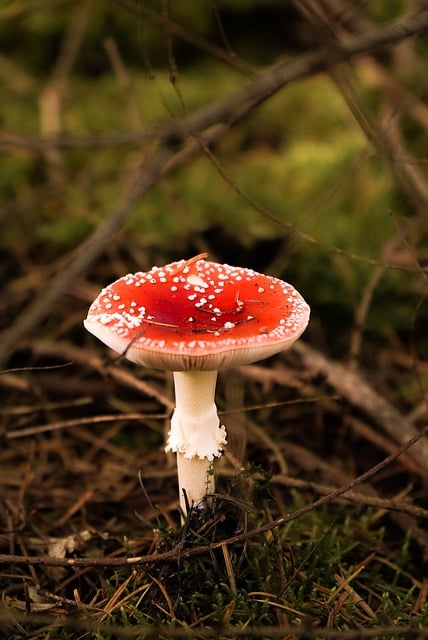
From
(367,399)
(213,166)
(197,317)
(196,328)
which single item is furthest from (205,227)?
(196,328)

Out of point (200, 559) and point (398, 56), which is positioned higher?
point (398, 56)

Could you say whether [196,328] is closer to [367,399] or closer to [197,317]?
[197,317]

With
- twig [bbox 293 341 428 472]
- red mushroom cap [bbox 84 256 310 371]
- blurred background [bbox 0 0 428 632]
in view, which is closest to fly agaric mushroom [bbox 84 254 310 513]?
red mushroom cap [bbox 84 256 310 371]

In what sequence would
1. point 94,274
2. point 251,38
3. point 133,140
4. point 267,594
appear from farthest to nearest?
point 251,38 < point 94,274 < point 267,594 < point 133,140

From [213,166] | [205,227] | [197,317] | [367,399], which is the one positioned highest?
[213,166]

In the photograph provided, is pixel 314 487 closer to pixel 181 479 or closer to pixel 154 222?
pixel 181 479

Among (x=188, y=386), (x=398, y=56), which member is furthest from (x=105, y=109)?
(x=188, y=386)

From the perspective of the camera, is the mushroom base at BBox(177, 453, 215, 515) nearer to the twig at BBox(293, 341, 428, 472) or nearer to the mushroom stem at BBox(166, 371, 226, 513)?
the mushroom stem at BBox(166, 371, 226, 513)
